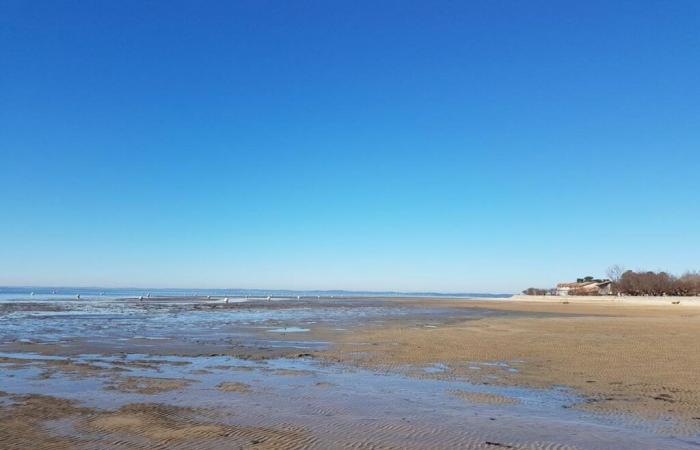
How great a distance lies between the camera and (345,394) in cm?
1211

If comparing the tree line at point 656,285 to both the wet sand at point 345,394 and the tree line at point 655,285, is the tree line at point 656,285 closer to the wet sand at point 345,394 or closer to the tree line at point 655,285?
the tree line at point 655,285

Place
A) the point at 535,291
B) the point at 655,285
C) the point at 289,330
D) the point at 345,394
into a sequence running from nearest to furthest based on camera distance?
the point at 345,394
the point at 289,330
the point at 655,285
the point at 535,291

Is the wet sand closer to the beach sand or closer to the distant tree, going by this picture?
the beach sand

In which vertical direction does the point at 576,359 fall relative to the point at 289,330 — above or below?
below

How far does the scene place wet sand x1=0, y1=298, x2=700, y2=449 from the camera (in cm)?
862

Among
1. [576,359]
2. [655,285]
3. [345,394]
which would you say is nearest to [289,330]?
[576,359]

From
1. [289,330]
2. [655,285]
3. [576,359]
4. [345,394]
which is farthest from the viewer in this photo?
[655,285]

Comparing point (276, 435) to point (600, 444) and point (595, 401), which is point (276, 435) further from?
point (595, 401)

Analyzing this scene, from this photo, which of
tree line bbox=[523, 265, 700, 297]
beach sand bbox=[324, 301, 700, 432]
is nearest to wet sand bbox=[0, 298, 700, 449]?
beach sand bbox=[324, 301, 700, 432]

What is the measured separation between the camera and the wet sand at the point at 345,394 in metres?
8.62

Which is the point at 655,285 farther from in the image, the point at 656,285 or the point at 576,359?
the point at 576,359

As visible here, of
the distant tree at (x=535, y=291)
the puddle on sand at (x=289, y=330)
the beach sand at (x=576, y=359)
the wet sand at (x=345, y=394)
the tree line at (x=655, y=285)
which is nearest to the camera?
the wet sand at (x=345, y=394)

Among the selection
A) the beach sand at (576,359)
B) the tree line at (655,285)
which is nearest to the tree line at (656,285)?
the tree line at (655,285)

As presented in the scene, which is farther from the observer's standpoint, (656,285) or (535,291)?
(535,291)
